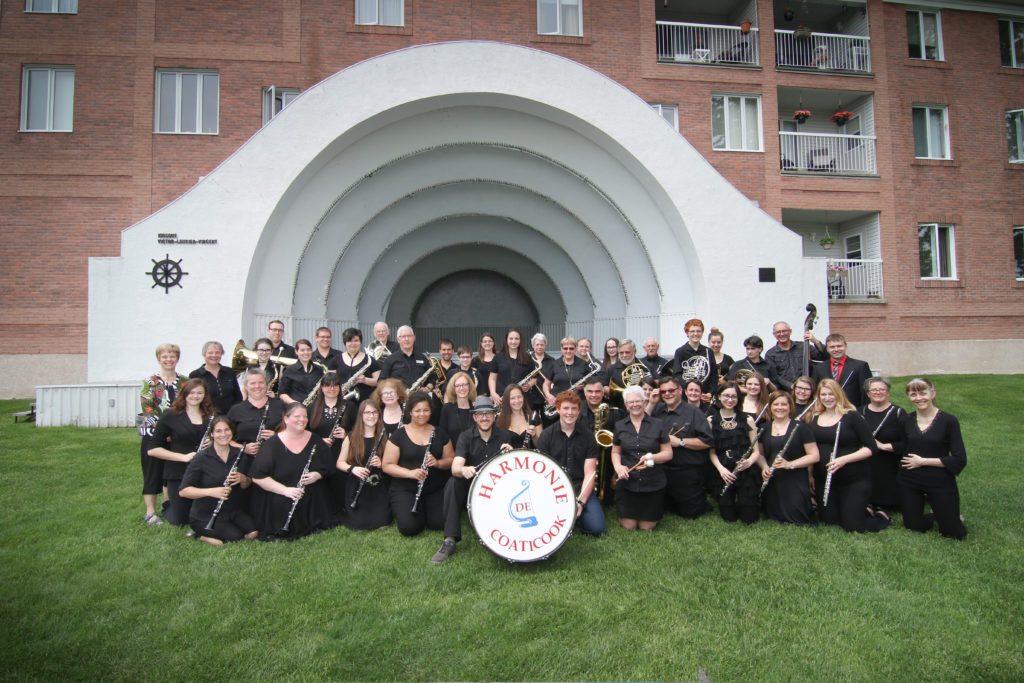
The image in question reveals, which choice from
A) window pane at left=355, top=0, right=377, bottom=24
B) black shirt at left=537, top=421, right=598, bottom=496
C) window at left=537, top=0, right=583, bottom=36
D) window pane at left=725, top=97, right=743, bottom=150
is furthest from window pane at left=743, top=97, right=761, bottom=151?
black shirt at left=537, top=421, right=598, bottom=496

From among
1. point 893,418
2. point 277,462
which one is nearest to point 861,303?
point 893,418

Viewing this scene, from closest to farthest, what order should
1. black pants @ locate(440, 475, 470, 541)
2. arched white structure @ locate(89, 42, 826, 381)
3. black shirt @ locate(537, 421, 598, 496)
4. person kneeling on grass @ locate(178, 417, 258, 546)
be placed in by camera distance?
black pants @ locate(440, 475, 470, 541)
person kneeling on grass @ locate(178, 417, 258, 546)
black shirt @ locate(537, 421, 598, 496)
arched white structure @ locate(89, 42, 826, 381)

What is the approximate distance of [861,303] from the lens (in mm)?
17391

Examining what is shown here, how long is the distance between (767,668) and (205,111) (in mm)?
17245

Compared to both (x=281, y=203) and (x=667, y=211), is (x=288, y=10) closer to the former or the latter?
(x=281, y=203)

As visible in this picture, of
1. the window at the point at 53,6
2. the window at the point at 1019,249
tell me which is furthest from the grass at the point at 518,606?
the window at the point at 1019,249

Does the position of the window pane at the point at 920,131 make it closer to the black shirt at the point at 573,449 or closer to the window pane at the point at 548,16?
the window pane at the point at 548,16

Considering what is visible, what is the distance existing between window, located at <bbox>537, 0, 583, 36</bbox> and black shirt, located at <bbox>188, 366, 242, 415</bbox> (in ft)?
45.1

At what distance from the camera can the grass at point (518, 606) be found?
12.2 feet

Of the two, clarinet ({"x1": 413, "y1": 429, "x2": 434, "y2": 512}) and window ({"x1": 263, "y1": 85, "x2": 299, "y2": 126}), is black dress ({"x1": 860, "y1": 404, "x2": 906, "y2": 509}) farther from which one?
window ({"x1": 263, "y1": 85, "x2": 299, "y2": 126})

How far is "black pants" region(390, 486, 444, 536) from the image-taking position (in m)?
5.88

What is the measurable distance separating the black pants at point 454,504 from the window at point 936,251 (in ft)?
58.8

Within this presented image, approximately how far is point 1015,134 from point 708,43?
9.74m

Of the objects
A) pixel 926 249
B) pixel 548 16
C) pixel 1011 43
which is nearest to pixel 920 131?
pixel 926 249
